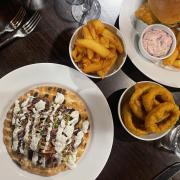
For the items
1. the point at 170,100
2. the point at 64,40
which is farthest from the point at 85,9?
the point at 170,100

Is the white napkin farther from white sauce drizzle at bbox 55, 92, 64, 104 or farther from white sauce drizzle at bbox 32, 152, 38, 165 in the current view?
white sauce drizzle at bbox 32, 152, 38, 165

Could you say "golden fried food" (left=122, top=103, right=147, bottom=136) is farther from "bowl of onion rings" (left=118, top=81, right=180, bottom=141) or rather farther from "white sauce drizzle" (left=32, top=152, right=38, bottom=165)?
"white sauce drizzle" (left=32, top=152, right=38, bottom=165)

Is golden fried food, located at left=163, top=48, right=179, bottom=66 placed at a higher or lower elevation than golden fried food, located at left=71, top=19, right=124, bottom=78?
lower

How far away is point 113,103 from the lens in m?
0.96

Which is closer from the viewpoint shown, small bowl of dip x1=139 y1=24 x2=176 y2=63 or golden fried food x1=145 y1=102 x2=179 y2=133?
golden fried food x1=145 y1=102 x2=179 y2=133

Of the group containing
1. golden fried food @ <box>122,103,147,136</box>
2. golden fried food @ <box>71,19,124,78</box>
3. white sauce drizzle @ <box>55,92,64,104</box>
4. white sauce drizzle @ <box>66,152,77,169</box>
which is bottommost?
white sauce drizzle @ <box>66,152,77,169</box>

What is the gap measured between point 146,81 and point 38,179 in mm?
350

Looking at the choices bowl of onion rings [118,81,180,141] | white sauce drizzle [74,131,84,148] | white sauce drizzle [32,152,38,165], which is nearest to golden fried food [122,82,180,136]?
bowl of onion rings [118,81,180,141]

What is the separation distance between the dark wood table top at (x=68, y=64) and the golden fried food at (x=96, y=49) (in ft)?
0.22

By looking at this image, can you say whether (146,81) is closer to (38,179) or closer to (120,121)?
(120,121)

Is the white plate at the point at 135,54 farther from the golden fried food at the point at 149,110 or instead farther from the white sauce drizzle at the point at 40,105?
the white sauce drizzle at the point at 40,105

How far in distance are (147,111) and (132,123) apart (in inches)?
1.8

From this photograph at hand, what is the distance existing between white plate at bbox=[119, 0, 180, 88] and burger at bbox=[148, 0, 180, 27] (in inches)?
2.3

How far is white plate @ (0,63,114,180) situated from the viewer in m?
0.90
